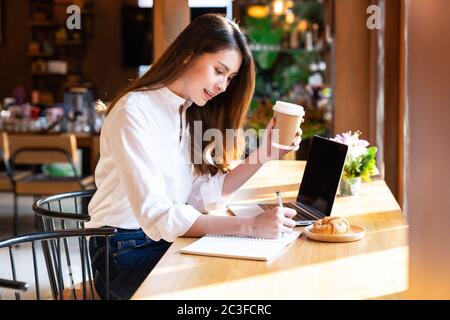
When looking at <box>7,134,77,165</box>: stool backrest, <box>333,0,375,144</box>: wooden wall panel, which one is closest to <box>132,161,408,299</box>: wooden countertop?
<box>333,0,375,144</box>: wooden wall panel

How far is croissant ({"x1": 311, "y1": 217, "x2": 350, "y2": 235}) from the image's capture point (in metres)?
2.00

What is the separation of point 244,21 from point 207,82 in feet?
29.2

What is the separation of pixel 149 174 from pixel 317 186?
0.61 metres

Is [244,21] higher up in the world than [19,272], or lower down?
higher up

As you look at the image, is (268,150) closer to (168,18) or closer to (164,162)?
(164,162)

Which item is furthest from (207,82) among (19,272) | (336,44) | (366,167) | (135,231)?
(19,272)

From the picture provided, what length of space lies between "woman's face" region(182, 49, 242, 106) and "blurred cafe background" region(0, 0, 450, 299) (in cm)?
51

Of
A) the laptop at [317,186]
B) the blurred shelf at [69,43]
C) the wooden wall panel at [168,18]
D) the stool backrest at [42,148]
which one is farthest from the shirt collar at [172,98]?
the blurred shelf at [69,43]

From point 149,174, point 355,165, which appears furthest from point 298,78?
point 149,174

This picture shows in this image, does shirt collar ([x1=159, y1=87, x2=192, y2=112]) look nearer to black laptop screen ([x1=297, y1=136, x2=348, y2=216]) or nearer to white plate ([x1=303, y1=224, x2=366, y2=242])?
black laptop screen ([x1=297, y1=136, x2=348, y2=216])

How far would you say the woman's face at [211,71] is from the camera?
2.26m
